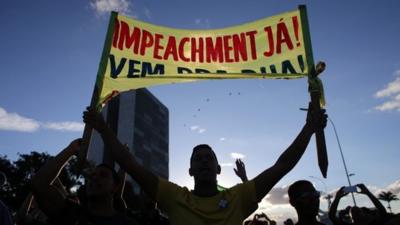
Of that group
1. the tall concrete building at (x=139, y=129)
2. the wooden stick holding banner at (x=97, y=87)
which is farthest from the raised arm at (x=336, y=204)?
the tall concrete building at (x=139, y=129)

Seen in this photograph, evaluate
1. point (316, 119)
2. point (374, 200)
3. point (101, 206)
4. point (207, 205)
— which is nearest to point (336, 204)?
point (374, 200)

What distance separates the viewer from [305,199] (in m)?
3.87

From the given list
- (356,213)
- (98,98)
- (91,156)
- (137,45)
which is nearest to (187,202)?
(98,98)

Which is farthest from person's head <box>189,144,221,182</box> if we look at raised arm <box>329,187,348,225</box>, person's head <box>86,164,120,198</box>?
raised arm <box>329,187,348,225</box>

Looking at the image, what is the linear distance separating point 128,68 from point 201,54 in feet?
3.21

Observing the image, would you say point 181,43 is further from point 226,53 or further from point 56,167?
point 56,167

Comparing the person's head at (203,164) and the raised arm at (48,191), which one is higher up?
the person's head at (203,164)

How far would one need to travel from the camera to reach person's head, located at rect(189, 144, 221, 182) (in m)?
3.48

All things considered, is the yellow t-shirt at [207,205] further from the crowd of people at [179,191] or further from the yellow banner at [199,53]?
the yellow banner at [199,53]

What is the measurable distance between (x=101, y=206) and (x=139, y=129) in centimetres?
7192

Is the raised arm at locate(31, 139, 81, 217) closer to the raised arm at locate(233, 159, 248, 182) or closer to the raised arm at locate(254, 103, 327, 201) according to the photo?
the raised arm at locate(254, 103, 327, 201)

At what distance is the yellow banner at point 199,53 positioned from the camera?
470 centimetres

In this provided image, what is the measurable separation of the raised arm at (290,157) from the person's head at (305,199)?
51 cm

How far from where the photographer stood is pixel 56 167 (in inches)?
135
